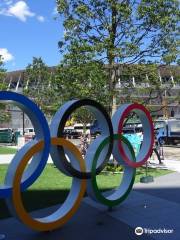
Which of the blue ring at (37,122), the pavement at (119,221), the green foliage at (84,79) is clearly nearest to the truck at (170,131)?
the green foliage at (84,79)

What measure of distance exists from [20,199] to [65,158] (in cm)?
135

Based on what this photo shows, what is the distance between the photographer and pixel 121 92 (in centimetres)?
1709

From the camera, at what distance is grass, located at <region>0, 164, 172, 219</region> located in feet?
34.6

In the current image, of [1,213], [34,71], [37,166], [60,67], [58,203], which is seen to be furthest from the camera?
[34,71]

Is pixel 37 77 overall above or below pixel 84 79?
above

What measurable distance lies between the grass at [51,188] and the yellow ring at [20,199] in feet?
5.16

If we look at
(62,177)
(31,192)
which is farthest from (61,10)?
(31,192)

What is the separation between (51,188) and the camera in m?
12.9

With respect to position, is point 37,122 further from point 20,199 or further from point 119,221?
point 119,221

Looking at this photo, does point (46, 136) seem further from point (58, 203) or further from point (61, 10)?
point (61, 10)

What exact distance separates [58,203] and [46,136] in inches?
117

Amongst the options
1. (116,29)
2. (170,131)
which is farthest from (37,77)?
(116,29)

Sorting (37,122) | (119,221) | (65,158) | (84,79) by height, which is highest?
(84,79)

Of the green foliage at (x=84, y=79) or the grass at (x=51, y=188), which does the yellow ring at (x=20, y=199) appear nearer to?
the grass at (x=51, y=188)
